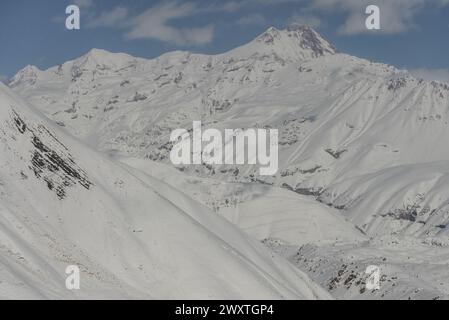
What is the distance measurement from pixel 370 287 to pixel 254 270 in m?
46.3

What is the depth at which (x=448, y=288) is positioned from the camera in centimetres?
8831

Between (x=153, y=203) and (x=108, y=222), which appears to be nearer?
(x=108, y=222)

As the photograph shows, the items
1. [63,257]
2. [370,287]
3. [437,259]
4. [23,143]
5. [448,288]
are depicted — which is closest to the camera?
[63,257]

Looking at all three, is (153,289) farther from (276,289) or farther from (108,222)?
(276,289)

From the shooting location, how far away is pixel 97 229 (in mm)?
49594

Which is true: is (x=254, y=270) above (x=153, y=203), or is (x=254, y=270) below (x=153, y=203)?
below

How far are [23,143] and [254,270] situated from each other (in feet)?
58.2

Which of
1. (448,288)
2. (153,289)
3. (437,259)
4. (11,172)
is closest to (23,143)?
(11,172)

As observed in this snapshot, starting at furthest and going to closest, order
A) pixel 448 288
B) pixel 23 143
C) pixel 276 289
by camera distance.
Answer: pixel 448 288 < pixel 276 289 < pixel 23 143

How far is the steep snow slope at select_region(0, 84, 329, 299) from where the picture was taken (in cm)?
4369

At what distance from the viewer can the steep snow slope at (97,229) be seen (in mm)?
43688
